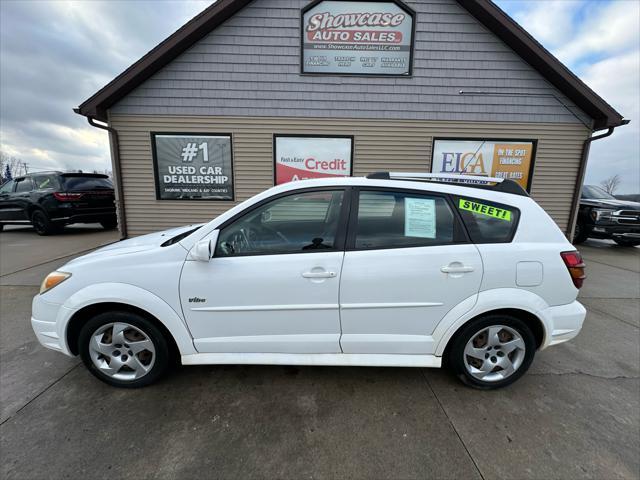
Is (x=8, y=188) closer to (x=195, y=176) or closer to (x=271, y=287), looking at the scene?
(x=195, y=176)

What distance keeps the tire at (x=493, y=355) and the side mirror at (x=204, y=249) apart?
1.90 meters

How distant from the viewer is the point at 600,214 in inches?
303

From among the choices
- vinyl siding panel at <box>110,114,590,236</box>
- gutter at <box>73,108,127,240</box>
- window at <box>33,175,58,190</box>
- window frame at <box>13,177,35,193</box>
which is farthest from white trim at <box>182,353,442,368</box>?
window frame at <box>13,177,35,193</box>

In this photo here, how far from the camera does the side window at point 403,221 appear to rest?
84.0 inches

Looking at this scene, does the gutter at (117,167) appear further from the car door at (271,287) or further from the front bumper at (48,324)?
the car door at (271,287)

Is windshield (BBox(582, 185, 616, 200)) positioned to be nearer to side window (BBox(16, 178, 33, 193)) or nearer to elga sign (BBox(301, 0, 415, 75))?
elga sign (BBox(301, 0, 415, 75))

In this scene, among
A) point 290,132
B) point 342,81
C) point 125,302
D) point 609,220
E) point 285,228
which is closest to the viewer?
point 125,302

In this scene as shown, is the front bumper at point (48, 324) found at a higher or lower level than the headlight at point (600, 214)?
lower

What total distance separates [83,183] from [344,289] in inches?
389

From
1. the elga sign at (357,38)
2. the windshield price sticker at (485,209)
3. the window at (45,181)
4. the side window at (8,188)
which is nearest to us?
the windshield price sticker at (485,209)

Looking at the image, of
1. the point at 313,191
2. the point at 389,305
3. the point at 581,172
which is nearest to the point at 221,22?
the point at 313,191

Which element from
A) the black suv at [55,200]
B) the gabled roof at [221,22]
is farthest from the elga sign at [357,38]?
the black suv at [55,200]

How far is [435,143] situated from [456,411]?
5.73 meters

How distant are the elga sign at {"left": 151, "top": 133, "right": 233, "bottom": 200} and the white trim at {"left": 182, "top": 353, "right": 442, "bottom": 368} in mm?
4882
